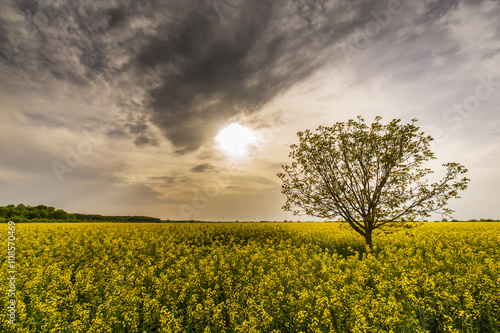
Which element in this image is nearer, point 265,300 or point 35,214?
point 265,300

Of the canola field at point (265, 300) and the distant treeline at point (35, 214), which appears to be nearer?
the canola field at point (265, 300)

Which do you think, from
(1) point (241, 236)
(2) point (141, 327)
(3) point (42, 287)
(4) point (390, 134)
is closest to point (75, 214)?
(1) point (241, 236)

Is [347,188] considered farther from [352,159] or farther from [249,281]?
[249,281]

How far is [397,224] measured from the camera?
15.9 m

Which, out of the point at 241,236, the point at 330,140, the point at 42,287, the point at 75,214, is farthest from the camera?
the point at 75,214

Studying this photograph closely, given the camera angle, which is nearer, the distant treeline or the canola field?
the canola field

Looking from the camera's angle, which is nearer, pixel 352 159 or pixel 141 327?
pixel 141 327

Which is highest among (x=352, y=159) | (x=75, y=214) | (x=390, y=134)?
(x=390, y=134)

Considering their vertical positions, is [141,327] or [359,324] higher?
[359,324]

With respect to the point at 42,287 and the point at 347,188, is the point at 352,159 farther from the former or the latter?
the point at 42,287

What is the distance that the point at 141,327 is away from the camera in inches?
291

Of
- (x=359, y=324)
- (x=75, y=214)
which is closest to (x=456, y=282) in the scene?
(x=359, y=324)

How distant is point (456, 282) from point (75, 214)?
315ft

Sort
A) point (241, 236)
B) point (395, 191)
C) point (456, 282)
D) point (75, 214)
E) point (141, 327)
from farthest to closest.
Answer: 1. point (75, 214)
2. point (241, 236)
3. point (395, 191)
4. point (456, 282)
5. point (141, 327)
